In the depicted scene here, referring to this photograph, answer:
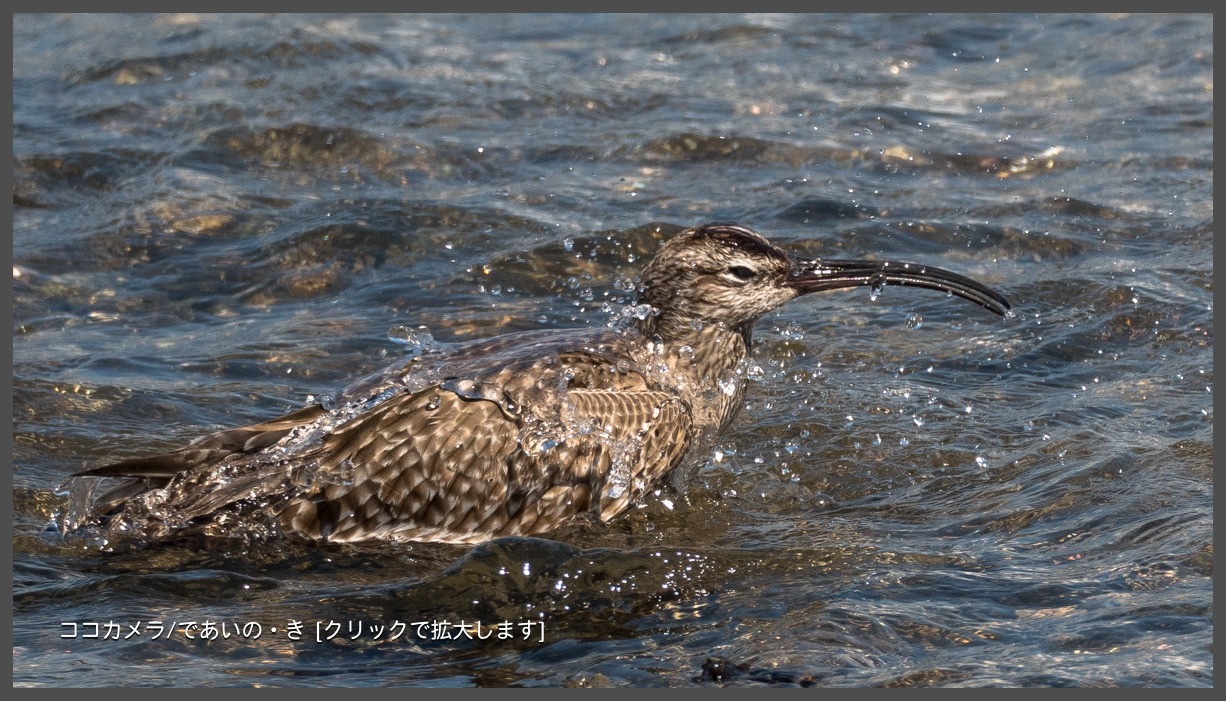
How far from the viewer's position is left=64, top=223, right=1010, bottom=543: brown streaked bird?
571 cm

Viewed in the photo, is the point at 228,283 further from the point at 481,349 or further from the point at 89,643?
the point at 89,643

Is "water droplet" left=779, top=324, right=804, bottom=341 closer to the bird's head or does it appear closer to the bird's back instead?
the bird's head

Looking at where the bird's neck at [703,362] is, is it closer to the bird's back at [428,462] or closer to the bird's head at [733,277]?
the bird's head at [733,277]

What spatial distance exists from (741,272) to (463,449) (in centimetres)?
135

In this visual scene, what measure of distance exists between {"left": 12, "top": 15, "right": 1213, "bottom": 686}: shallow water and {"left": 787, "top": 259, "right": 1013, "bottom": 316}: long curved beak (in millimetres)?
692

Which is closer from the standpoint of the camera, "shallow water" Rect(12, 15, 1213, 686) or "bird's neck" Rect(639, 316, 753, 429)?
"shallow water" Rect(12, 15, 1213, 686)

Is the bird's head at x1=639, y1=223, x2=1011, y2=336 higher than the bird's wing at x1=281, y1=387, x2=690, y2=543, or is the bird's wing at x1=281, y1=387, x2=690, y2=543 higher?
the bird's head at x1=639, y1=223, x2=1011, y2=336

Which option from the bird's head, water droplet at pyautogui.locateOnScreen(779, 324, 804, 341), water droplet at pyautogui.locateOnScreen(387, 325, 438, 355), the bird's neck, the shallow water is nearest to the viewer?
the shallow water

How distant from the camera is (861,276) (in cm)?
632

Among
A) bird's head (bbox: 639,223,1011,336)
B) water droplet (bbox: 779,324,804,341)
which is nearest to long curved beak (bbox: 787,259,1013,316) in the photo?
bird's head (bbox: 639,223,1011,336)

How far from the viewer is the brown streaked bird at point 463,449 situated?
5707 mm

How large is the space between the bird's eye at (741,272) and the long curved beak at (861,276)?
0.15 metres

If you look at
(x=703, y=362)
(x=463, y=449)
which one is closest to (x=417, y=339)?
(x=463, y=449)

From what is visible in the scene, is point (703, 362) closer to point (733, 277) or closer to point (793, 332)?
point (733, 277)
